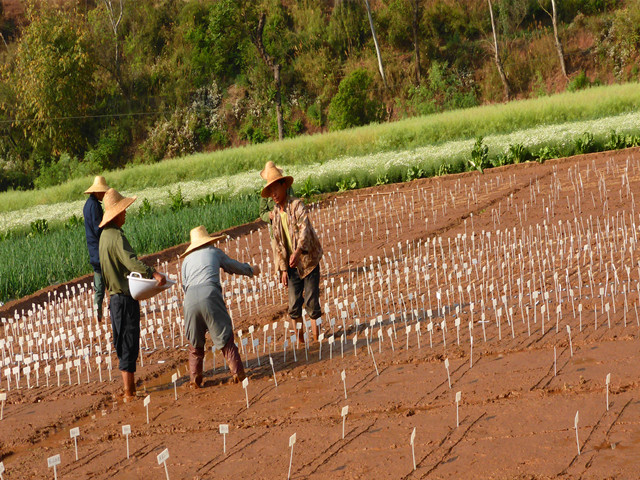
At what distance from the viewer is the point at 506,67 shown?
1667 inches

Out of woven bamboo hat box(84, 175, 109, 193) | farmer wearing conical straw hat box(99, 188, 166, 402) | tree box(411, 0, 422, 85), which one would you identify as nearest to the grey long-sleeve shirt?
farmer wearing conical straw hat box(99, 188, 166, 402)

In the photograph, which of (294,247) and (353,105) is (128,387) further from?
(353,105)

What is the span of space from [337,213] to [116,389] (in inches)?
403

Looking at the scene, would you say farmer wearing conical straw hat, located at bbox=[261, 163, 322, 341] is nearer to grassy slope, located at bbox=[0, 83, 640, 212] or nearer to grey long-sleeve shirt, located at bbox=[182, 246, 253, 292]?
grey long-sleeve shirt, located at bbox=[182, 246, 253, 292]

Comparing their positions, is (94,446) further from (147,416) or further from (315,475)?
(315,475)

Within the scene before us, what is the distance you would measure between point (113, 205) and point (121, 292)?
0.76 meters

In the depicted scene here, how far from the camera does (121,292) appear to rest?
7.18 m

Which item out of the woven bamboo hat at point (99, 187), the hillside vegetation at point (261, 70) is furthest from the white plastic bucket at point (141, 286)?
the hillside vegetation at point (261, 70)

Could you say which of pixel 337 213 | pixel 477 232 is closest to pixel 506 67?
pixel 337 213

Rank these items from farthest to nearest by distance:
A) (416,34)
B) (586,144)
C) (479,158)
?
1. (416,34)
2. (479,158)
3. (586,144)

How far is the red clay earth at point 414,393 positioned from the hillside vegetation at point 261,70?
3023cm

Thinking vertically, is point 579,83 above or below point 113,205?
below

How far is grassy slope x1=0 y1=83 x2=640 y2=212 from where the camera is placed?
1025 inches

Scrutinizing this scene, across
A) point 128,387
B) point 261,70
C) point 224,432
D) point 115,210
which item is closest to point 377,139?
point 261,70
